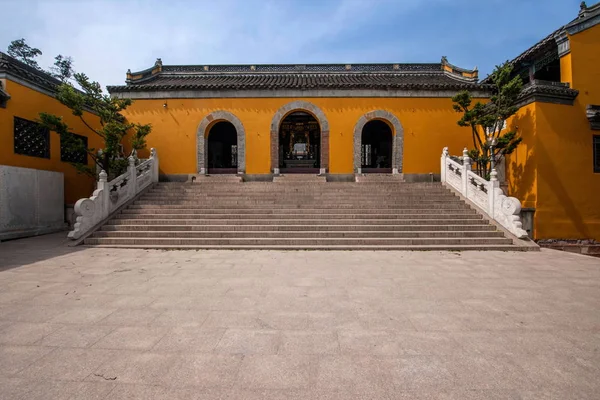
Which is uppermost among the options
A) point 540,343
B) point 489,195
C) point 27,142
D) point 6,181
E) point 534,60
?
point 534,60

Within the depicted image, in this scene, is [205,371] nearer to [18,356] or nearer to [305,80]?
[18,356]

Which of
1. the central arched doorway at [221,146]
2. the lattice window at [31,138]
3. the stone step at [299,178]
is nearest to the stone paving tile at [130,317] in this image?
the lattice window at [31,138]

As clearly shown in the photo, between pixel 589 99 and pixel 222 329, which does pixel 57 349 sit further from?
pixel 589 99

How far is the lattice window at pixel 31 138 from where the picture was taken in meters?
8.66

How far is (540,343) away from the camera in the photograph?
251 centimetres

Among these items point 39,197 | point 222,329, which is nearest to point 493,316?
point 222,329

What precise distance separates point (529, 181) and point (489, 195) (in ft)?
6.36

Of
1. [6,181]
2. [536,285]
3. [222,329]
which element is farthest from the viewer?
[6,181]

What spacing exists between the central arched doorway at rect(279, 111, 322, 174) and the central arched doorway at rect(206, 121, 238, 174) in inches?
114

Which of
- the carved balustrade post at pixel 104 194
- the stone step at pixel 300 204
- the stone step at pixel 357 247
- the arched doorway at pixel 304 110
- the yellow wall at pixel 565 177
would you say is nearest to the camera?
the stone step at pixel 357 247

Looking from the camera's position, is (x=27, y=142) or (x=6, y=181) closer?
(x=6, y=181)

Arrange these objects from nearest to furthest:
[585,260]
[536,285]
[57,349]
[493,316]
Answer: [57,349] → [493,316] → [536,285] → [585,260]

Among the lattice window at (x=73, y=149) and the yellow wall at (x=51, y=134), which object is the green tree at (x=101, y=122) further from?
the yellow wall at (x=51, y=134)

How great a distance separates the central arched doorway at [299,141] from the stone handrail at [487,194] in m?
7.72
